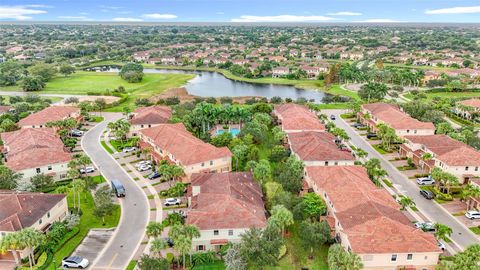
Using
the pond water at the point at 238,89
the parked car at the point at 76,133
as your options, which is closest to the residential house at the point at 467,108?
the pond water at the point at 238,89

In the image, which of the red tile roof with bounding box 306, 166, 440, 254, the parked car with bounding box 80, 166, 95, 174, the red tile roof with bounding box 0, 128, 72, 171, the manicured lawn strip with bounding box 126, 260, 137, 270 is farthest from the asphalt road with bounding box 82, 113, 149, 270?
the red tile roof with bounding box 306, 166, 440, 254

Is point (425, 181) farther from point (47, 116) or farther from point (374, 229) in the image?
point (47, 116)

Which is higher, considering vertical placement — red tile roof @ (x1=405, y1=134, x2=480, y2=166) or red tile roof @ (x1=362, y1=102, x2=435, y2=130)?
red tile roof @ (x1=362, y1=102, x2=435, y2=130)

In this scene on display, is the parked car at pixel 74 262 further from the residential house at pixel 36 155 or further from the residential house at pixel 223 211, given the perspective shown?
the residential house at pixel 36 155

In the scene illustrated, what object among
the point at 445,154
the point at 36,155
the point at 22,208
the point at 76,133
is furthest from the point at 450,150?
the point at 76,133

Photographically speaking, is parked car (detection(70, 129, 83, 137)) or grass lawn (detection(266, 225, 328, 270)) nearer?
grass lawn (detection(266, 225, 328, 270))

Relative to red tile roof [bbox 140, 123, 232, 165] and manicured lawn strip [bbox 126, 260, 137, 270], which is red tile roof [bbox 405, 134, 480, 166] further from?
manicured lawn strip [bbox 126, 260, 137, 270]
